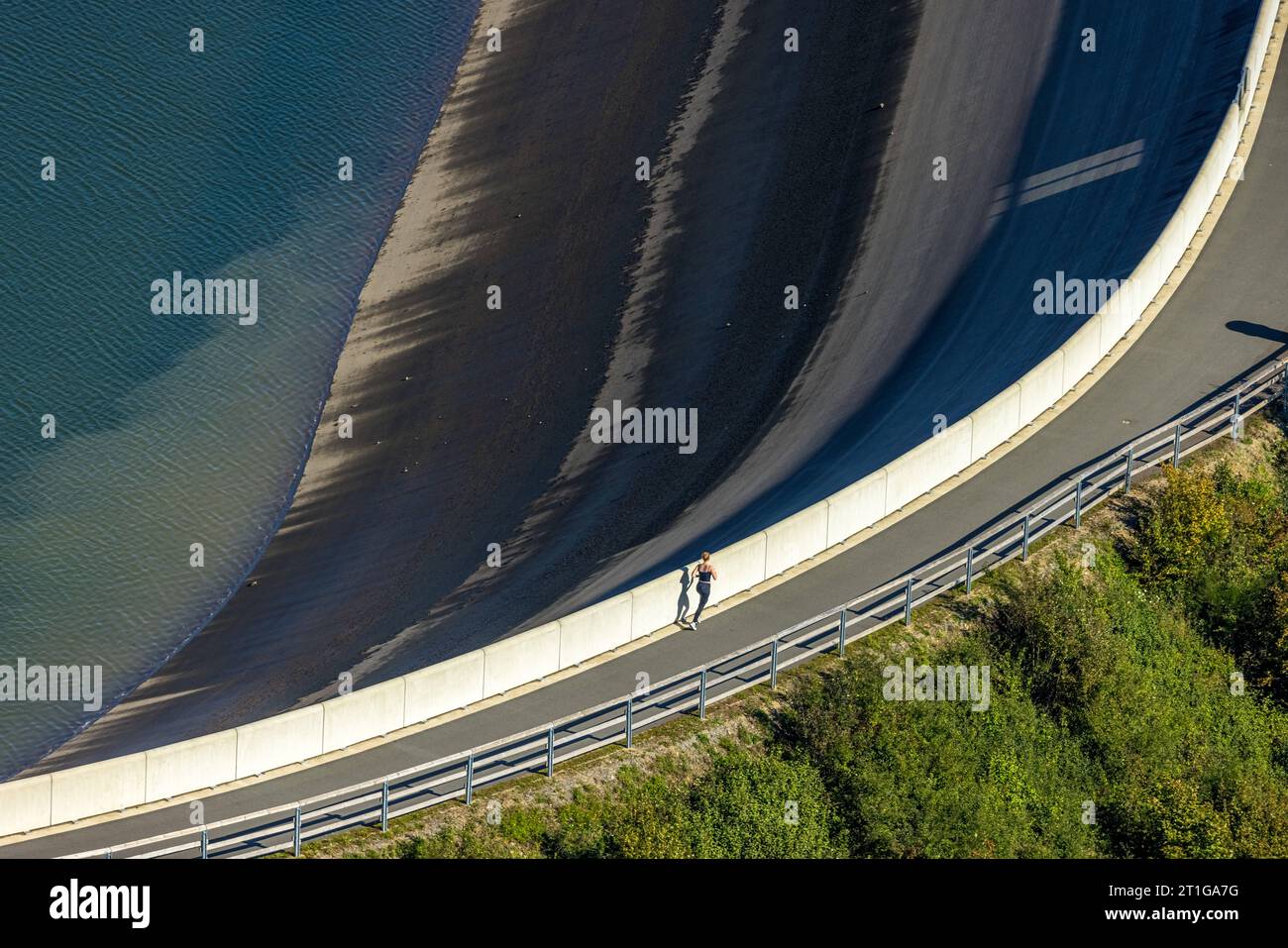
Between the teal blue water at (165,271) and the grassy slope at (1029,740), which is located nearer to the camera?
the grassy slope at (1029,740)

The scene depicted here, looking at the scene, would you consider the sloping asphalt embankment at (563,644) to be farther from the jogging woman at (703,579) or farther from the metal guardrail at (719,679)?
the metal guardrail at (719,679)

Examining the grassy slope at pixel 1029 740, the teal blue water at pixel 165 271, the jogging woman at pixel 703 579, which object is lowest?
the grassy slope at pixel 1029 740

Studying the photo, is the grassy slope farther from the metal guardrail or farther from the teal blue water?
the teal blue water

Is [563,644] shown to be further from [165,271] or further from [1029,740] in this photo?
[165,271]

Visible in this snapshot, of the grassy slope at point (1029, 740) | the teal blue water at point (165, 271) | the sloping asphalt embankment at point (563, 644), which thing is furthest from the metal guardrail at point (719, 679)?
the teal blue water at point (165, 271)

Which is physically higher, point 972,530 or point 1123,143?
point 1123,143

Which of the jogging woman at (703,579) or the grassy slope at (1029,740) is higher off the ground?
the jogging woman at (703,579)

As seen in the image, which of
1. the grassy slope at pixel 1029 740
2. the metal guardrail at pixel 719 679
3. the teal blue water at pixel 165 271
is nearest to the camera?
the metal guardrail at pixel 719 679
